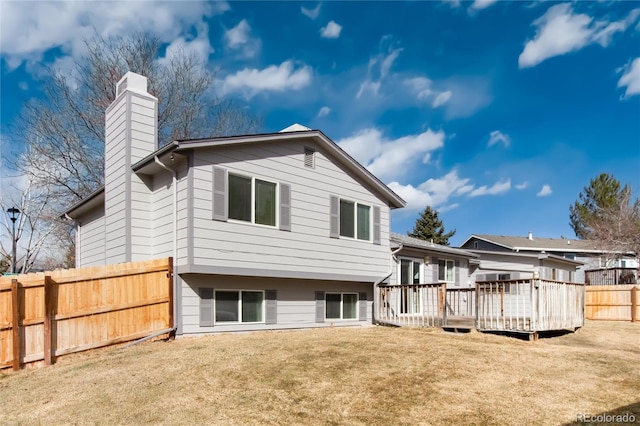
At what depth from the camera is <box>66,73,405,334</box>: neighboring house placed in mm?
10133

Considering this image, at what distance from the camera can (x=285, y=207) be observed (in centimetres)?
1180

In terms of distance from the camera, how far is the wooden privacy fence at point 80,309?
25.3ft

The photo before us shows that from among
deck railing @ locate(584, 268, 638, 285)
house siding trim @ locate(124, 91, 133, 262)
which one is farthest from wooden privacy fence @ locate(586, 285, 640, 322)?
house siding trim @ locate(124, 91, 133, 262)

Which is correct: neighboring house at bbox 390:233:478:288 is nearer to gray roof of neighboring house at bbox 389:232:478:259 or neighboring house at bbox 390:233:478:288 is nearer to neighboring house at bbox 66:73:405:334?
gray roof of neighboring house at bbox 389:232:478:259

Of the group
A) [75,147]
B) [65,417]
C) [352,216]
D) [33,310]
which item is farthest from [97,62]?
[65,417]

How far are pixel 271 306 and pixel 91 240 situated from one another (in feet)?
22.8

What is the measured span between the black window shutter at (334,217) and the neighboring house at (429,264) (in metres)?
2.76

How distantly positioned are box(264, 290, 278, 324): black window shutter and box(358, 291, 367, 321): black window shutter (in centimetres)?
346

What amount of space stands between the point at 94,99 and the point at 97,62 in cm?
185

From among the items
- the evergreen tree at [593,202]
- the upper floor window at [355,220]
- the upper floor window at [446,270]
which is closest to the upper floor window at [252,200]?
the upper floor window at [355,220]

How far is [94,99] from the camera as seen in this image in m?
A: 21.6

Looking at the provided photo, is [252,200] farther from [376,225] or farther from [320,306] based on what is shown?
[376,225]

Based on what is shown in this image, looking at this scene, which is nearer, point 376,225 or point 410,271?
point 376,225

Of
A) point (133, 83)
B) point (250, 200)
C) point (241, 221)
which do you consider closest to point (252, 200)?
point (250, 200)
